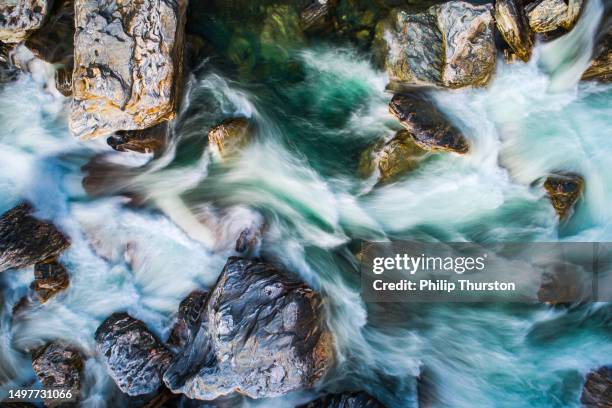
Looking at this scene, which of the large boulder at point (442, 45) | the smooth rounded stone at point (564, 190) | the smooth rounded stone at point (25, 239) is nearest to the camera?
the large boulder at point (442, 45)

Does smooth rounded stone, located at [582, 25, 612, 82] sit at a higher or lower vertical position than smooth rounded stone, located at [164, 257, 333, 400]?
higher

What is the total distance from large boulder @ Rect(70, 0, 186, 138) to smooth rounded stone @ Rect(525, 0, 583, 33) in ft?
10.5

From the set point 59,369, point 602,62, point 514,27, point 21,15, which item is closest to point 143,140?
point 21,15

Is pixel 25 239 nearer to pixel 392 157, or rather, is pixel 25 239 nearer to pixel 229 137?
pixel 229 137

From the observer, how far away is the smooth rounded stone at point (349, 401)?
13.5ft

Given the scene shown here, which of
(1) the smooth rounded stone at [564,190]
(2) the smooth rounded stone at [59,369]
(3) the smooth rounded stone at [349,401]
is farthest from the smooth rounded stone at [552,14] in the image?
(2) the smooth rounded stone at [59,369]

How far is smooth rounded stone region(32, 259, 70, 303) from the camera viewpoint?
458 cm

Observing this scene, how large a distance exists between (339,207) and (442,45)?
1.82 m

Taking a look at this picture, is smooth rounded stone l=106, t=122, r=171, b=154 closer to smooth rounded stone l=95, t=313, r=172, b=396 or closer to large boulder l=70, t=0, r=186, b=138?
large boulder l=70, t=0, r=186, b=138

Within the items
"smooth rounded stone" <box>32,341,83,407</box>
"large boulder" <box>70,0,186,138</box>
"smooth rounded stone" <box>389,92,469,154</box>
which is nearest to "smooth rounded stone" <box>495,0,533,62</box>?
"smooth rounded stone" <box>389,92,469,154</box>

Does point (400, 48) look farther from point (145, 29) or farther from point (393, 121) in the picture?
point (145, 29)

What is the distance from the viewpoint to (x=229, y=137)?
13.9 feet

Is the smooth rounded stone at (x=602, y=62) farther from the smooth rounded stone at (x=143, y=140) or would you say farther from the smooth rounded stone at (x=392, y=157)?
the smooth rounded stone at (x=143, y=140)

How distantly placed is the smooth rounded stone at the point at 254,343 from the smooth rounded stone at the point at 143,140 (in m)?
1.52
